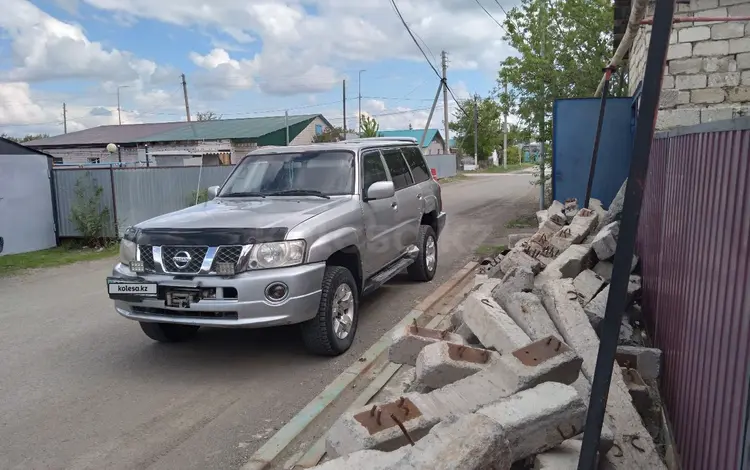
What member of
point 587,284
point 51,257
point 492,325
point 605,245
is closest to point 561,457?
point 492,325

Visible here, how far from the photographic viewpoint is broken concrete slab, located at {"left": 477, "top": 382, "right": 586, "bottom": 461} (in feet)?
8.73

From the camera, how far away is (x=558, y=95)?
47.5 ft

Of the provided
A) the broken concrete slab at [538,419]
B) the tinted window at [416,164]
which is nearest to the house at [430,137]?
the tinted window at [416,164]

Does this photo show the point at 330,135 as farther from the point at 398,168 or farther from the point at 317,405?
the point at 317,405

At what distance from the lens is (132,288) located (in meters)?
4.93

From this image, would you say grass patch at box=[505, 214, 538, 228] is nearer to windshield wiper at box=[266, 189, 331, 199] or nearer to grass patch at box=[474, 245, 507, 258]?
grass patch at box=[474, 245, 507, 258]

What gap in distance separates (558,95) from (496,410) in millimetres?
13083

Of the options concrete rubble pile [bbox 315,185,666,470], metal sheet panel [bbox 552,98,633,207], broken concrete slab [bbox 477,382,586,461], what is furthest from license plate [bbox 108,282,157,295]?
metal sheet panel [bbox 552,98,633,207]

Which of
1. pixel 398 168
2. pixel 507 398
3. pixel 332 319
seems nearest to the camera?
pixel 507 398

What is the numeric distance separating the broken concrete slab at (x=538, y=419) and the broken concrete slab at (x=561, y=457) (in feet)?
0.11

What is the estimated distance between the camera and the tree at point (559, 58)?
14.3m

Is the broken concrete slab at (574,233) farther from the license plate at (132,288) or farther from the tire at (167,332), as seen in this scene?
the license plate at (132,288)

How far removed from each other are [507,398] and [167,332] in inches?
155

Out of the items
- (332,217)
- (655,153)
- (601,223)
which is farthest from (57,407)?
(601,223)
